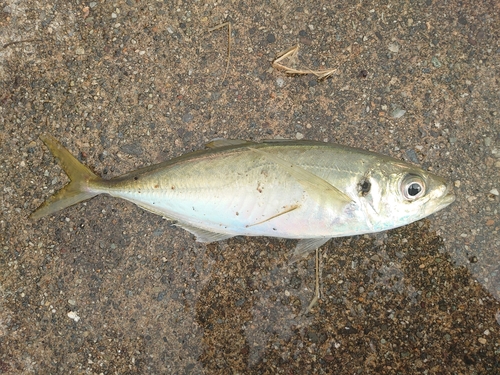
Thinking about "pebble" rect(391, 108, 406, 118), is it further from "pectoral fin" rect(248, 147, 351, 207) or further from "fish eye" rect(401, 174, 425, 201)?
"pectoral fin" rect(248, 147, 351, 207)

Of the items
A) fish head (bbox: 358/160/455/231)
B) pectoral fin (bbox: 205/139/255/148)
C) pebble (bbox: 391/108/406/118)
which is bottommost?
fish head (bbox: 358/160/455/231)

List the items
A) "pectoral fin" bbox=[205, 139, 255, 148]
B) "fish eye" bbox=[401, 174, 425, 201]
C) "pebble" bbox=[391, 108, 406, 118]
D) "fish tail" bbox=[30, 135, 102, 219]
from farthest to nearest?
"pebble" bbox=[391, 108, 406, 118], "fish tail" bbox=[30, 135, 102, 219], "pectoral fin" bbox=[205, 139, 255, 148], "fish eye" bbox=[401, 174, 425, 201]

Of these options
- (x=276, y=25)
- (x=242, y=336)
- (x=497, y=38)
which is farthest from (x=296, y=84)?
A: (x=242, y=336)

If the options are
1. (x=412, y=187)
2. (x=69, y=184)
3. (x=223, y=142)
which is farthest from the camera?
(x=69, y=184)

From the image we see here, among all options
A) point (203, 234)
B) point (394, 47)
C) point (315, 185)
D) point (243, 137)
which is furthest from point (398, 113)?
point (203, 234)

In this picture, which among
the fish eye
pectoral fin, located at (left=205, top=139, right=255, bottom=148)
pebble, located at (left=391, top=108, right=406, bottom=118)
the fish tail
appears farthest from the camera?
pebble, located at (left=391, top=108, right=406, bottom=118)

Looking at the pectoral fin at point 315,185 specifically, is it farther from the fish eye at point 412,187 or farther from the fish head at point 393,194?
the fish eye at point 412,187

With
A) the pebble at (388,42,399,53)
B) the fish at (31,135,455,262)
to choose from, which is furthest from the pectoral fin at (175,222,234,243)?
the pebble at (388,42,399,53)

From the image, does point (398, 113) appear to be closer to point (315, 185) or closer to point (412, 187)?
point (412, 187)
